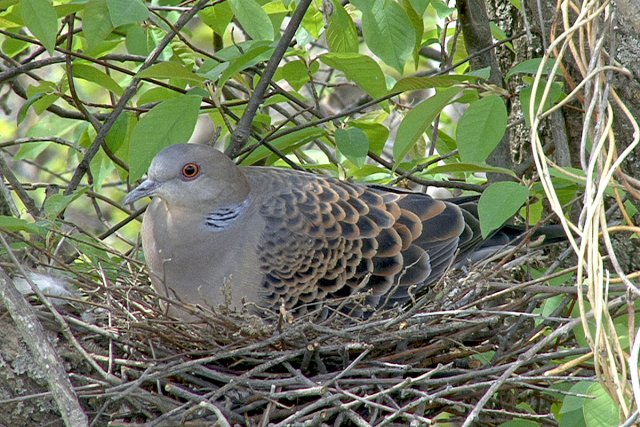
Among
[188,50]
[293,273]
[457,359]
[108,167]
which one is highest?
[188,50]

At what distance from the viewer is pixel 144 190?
3602 millimetres

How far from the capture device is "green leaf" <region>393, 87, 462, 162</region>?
10.4 ft

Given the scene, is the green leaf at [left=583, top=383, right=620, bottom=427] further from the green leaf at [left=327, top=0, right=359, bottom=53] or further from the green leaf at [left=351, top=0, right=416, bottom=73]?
the green leaf at [left=327, top=0, right=359, bottom=53]

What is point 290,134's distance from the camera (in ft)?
12.8

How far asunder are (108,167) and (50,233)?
847 millimetres

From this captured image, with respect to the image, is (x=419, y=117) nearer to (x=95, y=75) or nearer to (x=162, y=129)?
(x=162, y=129)

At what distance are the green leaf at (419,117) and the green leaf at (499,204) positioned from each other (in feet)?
1.07

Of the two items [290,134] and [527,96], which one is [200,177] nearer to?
[290,134]

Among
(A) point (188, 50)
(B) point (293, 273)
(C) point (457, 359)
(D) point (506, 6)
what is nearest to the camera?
(C) point (457, 359)

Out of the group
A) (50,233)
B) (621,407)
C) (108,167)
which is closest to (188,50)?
(108,167)

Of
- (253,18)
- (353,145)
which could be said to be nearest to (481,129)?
(353,145)

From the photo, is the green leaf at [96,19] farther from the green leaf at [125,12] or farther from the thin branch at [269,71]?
the thin branch at [269,71]

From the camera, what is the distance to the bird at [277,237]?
142 inches

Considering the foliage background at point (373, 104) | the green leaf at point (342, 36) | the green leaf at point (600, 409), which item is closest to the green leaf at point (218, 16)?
the foliage background at point (373, 104)
